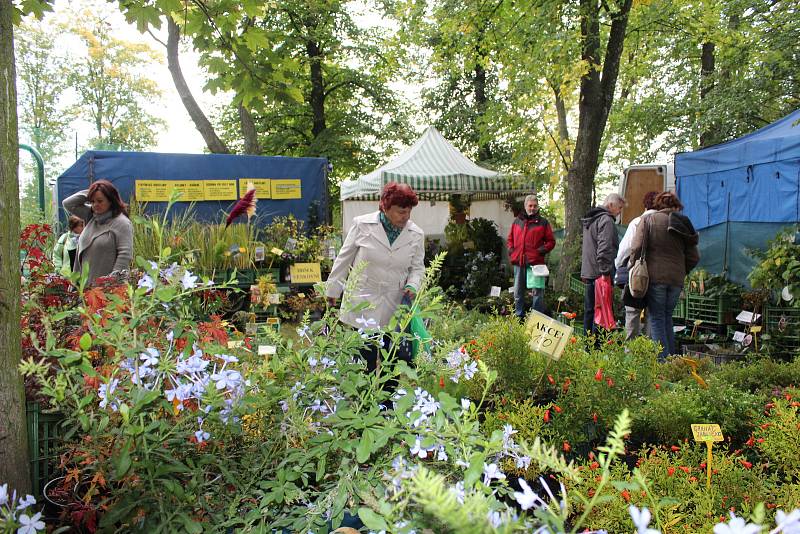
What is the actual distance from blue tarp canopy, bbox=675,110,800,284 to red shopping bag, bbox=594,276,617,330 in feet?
7.51

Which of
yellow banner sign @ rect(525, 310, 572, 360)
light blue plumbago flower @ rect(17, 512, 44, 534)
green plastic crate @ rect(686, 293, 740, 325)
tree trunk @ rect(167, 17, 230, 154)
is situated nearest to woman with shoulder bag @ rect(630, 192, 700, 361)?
green plastic crate @ rect(686, 293, 740, 325)

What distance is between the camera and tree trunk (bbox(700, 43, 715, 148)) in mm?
13423

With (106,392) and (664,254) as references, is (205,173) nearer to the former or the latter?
(664,254)

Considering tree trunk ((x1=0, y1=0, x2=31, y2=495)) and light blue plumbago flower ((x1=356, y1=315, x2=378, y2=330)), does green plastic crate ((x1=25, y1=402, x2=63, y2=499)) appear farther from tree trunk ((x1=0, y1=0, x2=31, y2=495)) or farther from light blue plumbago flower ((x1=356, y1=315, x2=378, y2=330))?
light blue plumbago flower ((x1=356, y1=315, x2=378, y2=330))

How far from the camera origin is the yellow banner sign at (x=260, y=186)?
9039 mm

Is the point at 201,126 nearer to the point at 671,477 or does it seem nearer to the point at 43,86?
the point at 671,477

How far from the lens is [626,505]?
1.88 metres

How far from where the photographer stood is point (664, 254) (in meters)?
5.48

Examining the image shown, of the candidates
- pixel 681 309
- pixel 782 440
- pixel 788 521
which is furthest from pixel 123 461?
pixel 681 309

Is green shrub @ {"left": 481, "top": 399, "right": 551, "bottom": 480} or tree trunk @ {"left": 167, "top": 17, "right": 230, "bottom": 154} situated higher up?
tree trunk @ {"left": 167, "top": 17, "right": 230, "bottom": 154}

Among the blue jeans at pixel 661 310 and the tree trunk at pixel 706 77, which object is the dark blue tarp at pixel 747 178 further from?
the tree trunk at pixel 706 77

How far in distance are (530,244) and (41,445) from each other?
691cm

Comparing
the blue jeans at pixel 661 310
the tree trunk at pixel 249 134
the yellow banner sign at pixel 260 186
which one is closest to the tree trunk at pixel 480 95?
the tree trunk at pixel 249 134

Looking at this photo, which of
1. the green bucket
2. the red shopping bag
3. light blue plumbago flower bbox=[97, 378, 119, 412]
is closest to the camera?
light blue plumbago flower bbox=[97, 378, 119, 412]
